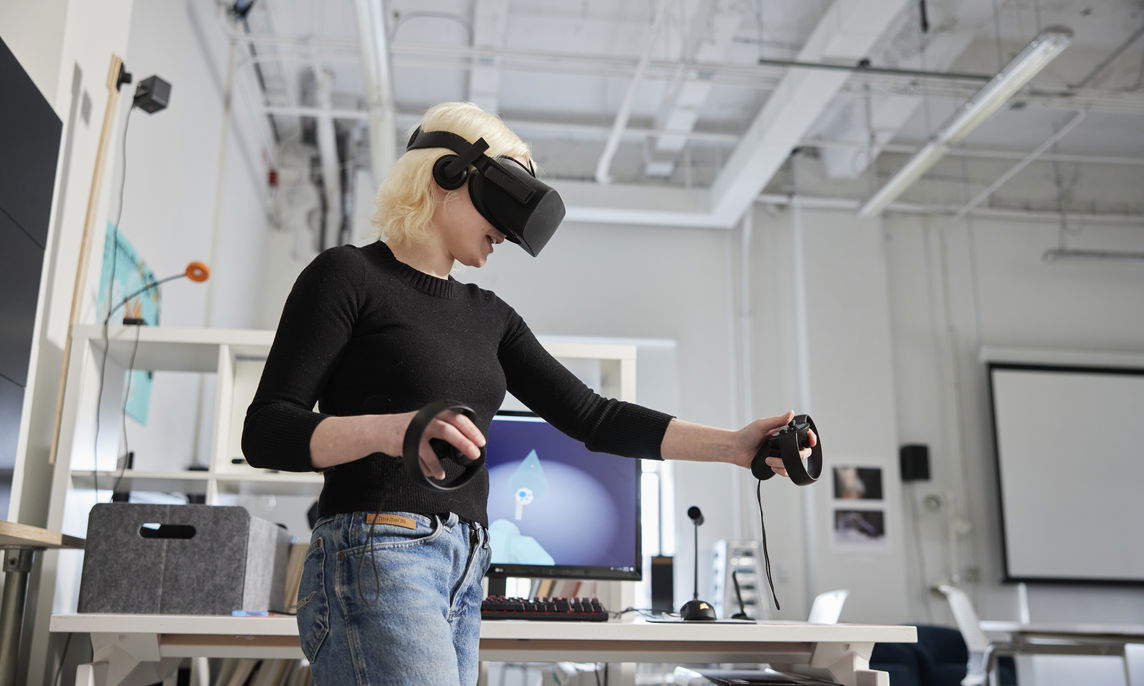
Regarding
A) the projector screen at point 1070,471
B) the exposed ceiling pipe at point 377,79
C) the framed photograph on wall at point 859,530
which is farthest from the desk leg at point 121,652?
the projector screen at point 1070,471

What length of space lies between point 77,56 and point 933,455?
638 centimetres

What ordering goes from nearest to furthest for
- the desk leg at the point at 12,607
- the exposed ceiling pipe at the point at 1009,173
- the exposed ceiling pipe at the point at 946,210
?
1. the desk leg at the point at 12,607
2. the exposed ceiling pipe at the point at 1009,173
3. the exposed ceiling pipe at the point at 946,210

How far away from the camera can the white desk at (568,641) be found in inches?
73.0

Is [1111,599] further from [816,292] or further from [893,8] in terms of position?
[893,8]

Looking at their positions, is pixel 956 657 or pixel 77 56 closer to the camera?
pixel 77 56

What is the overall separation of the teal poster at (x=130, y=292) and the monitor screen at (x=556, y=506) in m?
1.71

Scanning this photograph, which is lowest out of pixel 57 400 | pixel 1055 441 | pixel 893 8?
pixel 57 400

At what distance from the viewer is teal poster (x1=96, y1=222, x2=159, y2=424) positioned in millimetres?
3676

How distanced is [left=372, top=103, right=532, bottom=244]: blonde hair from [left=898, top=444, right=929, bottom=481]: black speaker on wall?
6.48 meters

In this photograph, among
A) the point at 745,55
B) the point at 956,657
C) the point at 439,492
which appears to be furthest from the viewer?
the point at 745,55

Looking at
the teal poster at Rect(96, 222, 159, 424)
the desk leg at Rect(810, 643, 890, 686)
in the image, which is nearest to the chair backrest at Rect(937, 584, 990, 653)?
the desk leg at Rect(810, 643, 890, 686)

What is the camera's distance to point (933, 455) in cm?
751

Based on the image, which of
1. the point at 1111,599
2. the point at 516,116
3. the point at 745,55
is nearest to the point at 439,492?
the point at 745,55

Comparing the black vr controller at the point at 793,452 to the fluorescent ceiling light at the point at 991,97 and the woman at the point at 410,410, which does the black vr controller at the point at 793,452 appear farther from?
the fluorescent ceiling light at the point at 991,97
